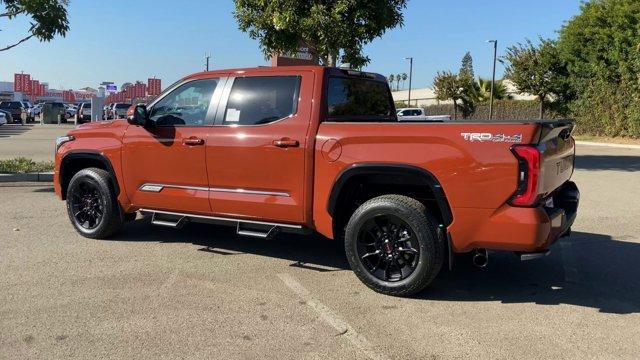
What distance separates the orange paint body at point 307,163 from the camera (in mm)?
4344

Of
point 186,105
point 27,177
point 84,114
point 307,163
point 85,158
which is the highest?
point 84,114

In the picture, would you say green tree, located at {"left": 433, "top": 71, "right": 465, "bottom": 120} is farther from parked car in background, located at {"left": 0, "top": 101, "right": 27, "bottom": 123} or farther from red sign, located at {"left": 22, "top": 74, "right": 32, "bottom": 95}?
red sign, located at {"left": 22, "top": 74, "right": 32, "bottom": 95}

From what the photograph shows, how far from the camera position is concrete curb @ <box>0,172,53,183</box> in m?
11.0

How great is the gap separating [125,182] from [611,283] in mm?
4981

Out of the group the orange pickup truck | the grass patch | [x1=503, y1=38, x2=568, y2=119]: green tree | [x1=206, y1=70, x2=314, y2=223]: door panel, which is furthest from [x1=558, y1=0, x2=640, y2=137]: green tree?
[x1=206, y1=70, x2=314, y2=223]: door panel

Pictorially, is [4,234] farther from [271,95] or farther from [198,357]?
[198,357]

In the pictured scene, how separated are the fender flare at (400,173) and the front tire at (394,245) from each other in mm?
156

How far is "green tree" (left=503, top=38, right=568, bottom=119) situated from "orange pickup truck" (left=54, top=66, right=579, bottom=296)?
31.6 metres

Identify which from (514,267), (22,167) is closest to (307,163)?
(514,267)

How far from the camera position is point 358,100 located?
5957 millimetres

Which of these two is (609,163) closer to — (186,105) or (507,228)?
(507,228)

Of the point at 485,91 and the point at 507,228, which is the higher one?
the point at 485,91

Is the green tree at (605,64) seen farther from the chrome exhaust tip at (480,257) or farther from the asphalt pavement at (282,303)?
the chrome exhaust tip at (480,257)

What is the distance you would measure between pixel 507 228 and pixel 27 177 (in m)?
9.72
